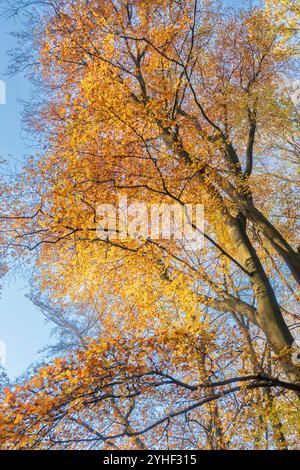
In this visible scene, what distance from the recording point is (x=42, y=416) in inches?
183

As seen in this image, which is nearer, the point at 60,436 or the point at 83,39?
the point at 60,436

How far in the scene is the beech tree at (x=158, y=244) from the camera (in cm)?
543

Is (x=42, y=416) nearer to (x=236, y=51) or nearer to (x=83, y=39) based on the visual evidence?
(x=83, y=39)

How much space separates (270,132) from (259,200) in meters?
2.55

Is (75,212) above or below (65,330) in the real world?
below

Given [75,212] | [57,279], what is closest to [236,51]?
[75,212]

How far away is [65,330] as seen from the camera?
1638 centimetres

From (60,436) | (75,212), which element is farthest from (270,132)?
(60,436)

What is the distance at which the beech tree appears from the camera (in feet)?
17.8

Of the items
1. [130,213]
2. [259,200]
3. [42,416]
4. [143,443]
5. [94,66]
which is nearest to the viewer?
[42,416]

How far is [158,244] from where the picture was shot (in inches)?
300

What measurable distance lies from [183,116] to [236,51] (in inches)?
129

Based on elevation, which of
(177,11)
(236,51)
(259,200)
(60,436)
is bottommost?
(60,436)
